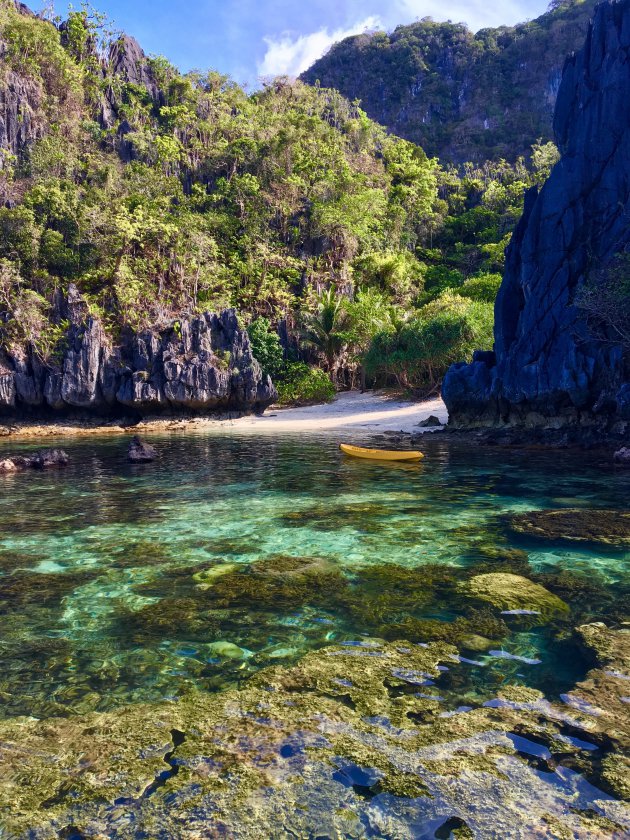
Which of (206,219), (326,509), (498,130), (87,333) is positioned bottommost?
A: (326,509)

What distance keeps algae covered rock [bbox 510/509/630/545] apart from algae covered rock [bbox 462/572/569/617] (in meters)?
2.64

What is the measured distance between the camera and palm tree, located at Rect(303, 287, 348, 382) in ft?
142

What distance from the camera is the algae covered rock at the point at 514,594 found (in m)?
6.82

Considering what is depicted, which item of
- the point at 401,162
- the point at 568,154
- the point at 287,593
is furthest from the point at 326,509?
the point at 401,162

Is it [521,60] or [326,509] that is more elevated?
[521,60]

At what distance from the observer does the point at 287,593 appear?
766cm

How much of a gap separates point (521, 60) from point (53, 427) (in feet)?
351

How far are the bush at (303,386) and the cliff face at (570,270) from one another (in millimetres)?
14751

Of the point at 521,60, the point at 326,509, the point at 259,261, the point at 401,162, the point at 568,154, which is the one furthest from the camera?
the point at 521,60

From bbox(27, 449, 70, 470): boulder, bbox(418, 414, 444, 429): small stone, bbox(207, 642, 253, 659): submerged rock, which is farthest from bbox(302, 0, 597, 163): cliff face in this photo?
bbox(207, 642, 253, 659): submerged rock

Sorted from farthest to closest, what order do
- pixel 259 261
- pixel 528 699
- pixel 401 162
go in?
1. pixel 401 162
2. pixel 259 261
3. pixel 528 699

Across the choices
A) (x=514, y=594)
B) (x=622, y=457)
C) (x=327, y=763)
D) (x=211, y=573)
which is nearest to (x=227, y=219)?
(x=622, y=457)

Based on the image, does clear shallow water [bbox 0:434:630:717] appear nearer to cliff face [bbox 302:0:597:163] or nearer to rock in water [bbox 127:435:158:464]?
rock in water [bbox 127:435:158:464]

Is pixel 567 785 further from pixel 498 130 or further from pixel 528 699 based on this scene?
pixel 498 130
